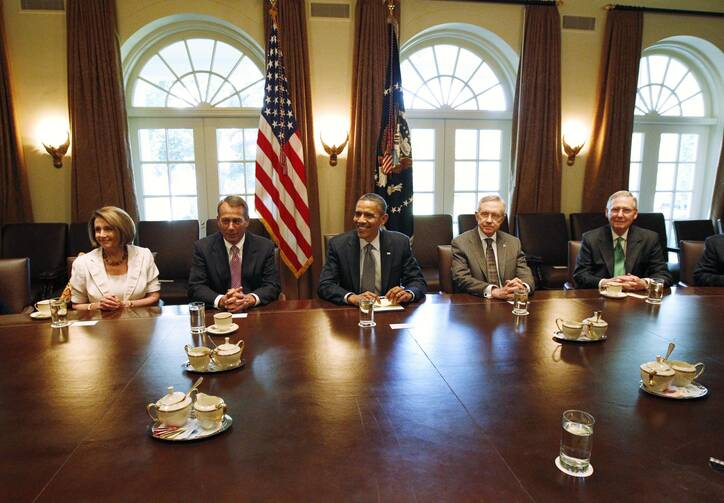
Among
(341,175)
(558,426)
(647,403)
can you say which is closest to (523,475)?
(558,426)

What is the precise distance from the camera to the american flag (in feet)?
13.6

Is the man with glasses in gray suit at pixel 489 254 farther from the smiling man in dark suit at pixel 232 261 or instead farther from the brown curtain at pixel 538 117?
the brown curtain at pixel 538 117

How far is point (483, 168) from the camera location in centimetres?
537

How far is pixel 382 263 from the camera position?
2764 mm

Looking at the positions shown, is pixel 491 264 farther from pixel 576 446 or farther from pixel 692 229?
pixel 692 229

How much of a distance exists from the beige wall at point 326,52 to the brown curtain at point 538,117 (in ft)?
0.61

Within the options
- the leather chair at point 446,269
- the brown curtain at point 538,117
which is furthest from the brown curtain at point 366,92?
the leather chair at point 446,269

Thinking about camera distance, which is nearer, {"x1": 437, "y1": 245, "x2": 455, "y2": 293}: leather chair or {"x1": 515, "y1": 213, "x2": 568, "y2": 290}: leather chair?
{"x1": 437, "y1": 245, "x2": 455, "y2": 293}: leather chair

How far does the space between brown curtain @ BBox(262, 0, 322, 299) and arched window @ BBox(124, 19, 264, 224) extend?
1.60 feet

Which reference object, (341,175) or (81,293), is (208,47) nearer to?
(341,175)

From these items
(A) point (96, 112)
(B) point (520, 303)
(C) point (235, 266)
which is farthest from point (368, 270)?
(A) point (96, 112)

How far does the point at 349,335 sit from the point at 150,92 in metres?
4.21

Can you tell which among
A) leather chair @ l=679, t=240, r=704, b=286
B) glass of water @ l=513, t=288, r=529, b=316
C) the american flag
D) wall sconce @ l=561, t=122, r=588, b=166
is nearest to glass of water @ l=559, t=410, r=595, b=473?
glass of water @ l=513, t=288, r=529, b=316

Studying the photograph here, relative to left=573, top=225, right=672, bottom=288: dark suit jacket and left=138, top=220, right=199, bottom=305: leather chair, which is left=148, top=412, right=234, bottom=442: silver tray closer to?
left=573, top=225, right=672, bottom=288: dark suit jacket
